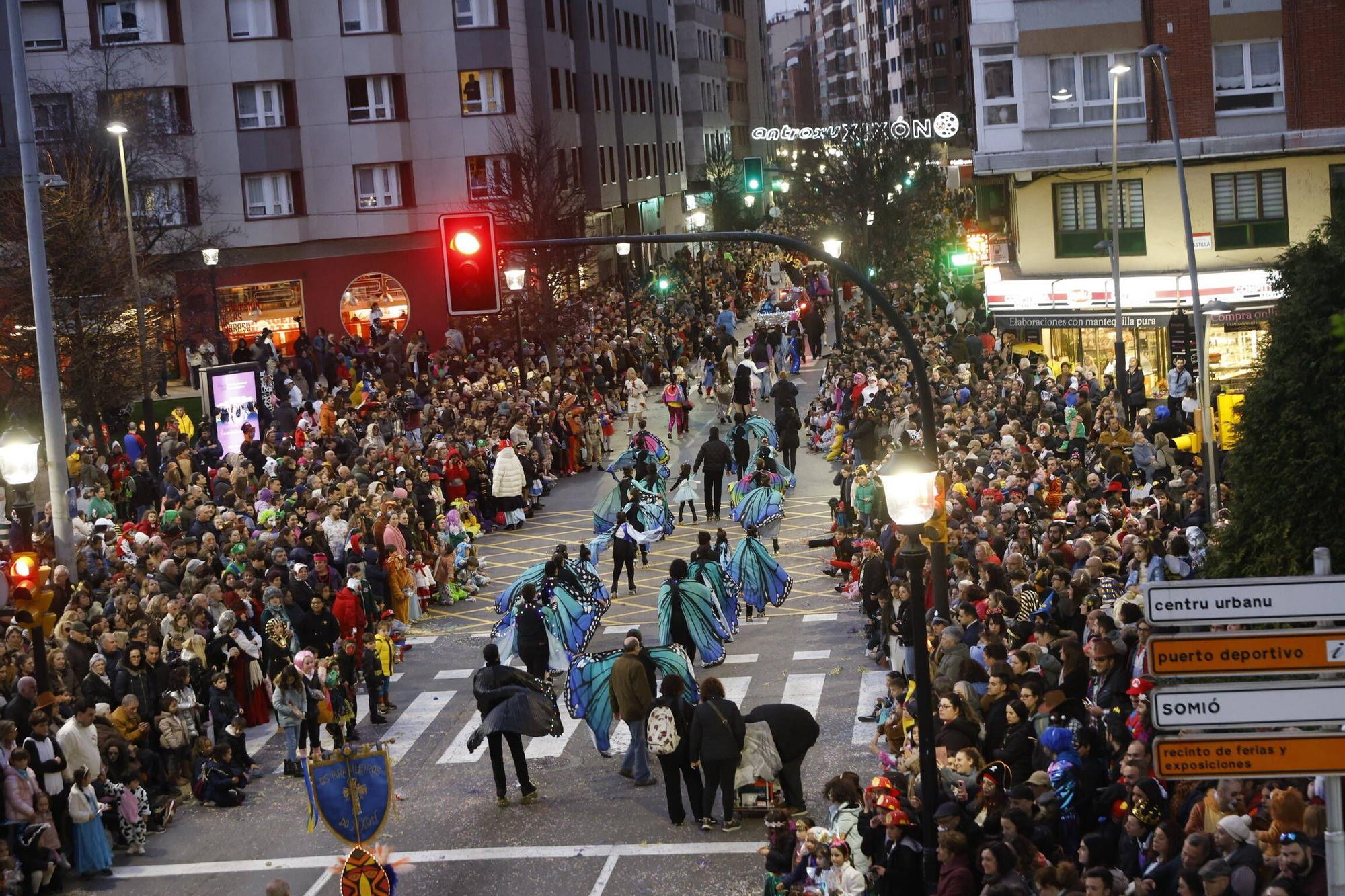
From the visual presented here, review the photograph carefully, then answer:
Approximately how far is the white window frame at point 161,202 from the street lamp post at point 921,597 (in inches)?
1371

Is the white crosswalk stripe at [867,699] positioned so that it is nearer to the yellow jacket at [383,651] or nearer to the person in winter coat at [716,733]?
the person in winter coat at [716,733]

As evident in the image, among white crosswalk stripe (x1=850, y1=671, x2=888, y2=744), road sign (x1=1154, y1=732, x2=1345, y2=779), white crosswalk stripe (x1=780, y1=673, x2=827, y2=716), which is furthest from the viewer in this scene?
white crosswalk stripe (x1=780, y1=673, x2=827, y2=716)

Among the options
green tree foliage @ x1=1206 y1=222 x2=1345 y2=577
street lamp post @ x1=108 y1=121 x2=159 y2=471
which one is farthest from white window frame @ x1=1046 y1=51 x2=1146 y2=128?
green tree foliage @ x1=1206 y1=222 x2=1345 y2=577

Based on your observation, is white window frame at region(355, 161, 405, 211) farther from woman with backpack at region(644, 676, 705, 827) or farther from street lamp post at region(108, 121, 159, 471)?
woman with backpack at region(644, 676, 705, 827)

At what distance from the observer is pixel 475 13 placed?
193 ft

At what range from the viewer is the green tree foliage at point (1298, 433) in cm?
1156

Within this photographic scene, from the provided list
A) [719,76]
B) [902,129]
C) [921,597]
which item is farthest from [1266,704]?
[719,76]

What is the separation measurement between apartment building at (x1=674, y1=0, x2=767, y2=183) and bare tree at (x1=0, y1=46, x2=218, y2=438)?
5360 centimetres

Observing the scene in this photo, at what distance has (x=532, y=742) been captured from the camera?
67.4 feet

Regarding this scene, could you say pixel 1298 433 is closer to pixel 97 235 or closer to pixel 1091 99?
pixel 97 235

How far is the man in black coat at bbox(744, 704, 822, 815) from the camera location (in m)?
16.9

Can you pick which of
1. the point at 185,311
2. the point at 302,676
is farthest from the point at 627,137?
the point at 302,676

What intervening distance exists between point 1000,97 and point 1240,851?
33557mm

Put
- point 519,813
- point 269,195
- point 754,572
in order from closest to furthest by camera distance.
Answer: point 519,813 < point 754,572 < point 269,195
